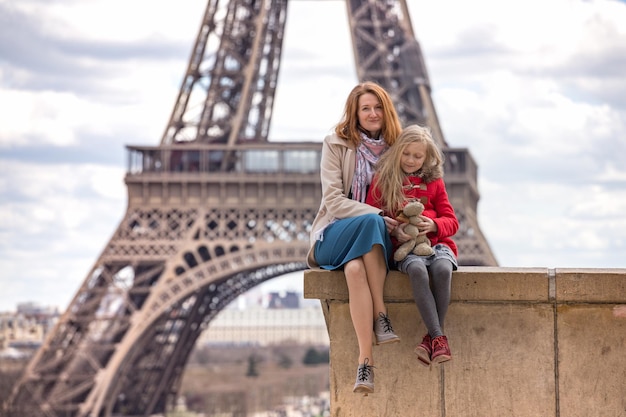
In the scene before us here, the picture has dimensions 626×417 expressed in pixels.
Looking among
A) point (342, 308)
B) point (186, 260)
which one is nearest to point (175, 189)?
point (186, 260)

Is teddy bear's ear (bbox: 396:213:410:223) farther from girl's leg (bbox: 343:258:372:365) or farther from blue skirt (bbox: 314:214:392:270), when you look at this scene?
girl's leg (bbox: 343:258:372:365)

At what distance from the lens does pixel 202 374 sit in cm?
9219

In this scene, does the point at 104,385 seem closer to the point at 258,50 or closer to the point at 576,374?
the point at 258,50

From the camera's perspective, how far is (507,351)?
877 cm

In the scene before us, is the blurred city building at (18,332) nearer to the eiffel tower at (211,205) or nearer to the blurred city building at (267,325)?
the eiffel tower at (211,205)

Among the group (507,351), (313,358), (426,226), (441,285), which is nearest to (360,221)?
(426,226)

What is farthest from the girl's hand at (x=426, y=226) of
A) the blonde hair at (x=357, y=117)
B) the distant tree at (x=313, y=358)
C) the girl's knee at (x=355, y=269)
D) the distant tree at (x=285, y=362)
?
the distant tree at (x=313, y=358)

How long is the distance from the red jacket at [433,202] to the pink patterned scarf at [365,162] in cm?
5

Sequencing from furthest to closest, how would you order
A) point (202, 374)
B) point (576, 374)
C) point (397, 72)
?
point (202, 374) → point (397, 72) → point (576, 374)

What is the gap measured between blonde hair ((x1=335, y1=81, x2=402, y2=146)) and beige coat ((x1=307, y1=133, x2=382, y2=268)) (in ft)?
0.20

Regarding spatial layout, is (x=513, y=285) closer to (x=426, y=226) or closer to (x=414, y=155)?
(x=426, y=226)

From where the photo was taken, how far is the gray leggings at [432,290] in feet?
27.4

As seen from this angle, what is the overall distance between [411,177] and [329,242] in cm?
66

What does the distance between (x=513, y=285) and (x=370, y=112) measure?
143 cm
